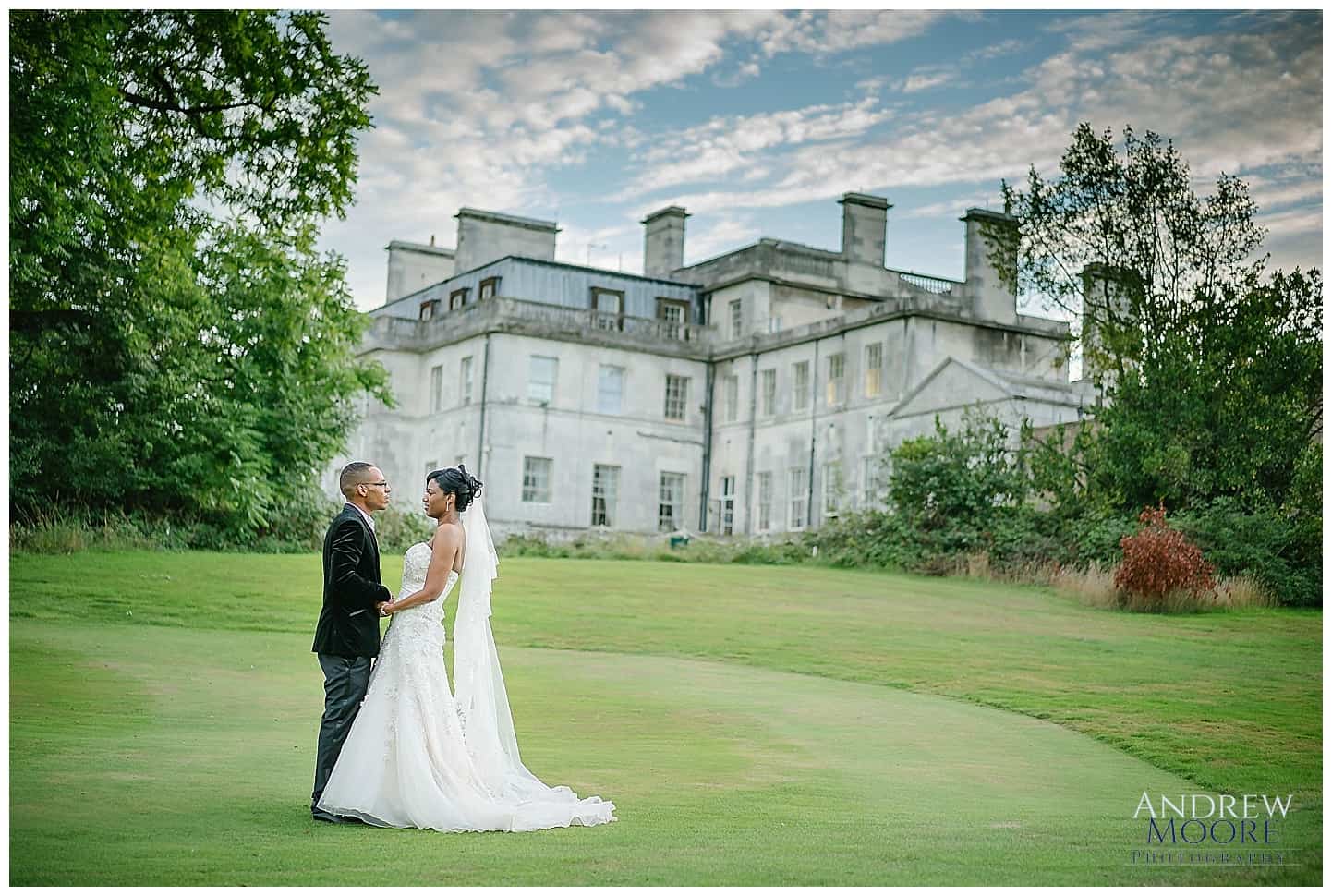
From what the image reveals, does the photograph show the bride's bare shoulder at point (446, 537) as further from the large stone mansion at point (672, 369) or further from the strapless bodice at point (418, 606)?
the large stone mansion at point (672, 369)

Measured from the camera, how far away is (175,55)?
44.5 feet

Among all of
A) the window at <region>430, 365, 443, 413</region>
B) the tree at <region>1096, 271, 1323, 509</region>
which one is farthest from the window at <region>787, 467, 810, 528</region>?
the tree at <region>1096, 271, 1323, 509</region>

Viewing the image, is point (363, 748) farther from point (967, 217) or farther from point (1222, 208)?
point (967, 217)

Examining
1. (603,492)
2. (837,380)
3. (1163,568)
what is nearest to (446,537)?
(1163,568)

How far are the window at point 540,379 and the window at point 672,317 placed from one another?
3.11 metres

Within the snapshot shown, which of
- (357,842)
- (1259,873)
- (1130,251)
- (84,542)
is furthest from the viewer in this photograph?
(1130,251)

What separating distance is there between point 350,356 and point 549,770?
18.3 m

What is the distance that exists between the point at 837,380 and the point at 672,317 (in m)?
5.72

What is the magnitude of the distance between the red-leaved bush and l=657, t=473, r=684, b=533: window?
16.7 metres

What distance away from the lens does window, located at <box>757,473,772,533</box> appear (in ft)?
107

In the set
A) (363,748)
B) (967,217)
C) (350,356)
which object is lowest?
(363,748)

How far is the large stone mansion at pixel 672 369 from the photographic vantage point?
30594 mm

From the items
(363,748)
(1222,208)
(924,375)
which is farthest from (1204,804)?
(924,375)

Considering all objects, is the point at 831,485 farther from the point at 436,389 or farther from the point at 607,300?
the point at 436,389
